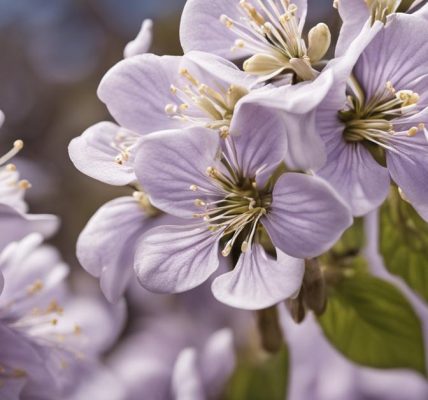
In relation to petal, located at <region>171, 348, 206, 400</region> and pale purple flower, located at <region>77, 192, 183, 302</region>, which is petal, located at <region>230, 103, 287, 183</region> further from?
petal, located at <region>171, 348, 206, 400</region>

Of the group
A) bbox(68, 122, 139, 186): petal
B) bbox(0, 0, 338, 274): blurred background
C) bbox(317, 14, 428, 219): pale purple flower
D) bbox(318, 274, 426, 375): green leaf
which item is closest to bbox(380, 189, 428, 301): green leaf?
bbox(318, 274, 426, 375): green leaf

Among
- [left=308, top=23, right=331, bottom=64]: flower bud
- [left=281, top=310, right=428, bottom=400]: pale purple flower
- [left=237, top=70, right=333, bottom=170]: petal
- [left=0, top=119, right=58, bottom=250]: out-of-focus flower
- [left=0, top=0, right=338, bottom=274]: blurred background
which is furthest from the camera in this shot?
[left=0, top=0, right=338, bottom=274]: blurred background

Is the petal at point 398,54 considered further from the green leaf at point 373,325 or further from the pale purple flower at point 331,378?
the pale purple flower at point 331,378

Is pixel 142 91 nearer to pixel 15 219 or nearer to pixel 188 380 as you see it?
pixel 15 219

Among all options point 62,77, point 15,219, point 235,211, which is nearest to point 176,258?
point 235,211

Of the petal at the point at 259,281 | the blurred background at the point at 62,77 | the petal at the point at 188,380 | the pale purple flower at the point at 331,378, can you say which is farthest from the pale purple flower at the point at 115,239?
the blurred background at the point at 62,77

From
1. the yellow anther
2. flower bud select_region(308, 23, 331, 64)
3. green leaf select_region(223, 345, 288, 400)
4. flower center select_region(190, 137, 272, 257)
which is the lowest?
green leaf select_region(223, 345, 288, 400)

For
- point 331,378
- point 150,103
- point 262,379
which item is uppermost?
point 150,103
